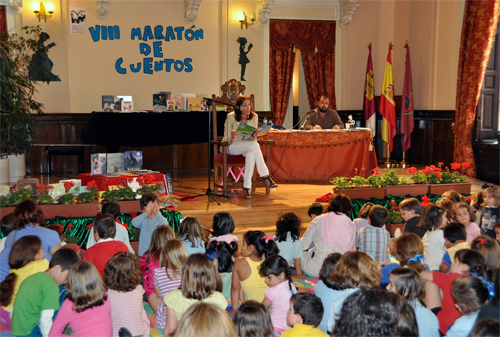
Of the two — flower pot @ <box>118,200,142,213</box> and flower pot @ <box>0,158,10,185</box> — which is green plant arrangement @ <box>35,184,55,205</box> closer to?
flower pot @ <box>118,200,142,213</box>

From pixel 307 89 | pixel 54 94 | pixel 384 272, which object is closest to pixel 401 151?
pixel 307 89

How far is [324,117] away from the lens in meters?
8.91

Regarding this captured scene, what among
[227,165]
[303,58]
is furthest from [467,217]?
[303,58]

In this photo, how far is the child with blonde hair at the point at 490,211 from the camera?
5055 mm

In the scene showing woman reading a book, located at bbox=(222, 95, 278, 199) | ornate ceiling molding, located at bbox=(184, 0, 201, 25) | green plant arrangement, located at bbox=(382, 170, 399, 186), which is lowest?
green plant arrangement, located at bbox=(382, 170, 399, 186)

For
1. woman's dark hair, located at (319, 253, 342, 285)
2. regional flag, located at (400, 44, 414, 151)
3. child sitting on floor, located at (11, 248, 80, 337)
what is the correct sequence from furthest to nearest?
regional flag, located at (400, 44, 414, 151) < woman's dark hair, located at (319, 253, 342, 285) < child sitting on floor, located at (11, 248, 80, 337)

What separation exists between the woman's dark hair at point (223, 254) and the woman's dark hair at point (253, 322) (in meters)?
1.69

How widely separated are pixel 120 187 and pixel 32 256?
2.57 m

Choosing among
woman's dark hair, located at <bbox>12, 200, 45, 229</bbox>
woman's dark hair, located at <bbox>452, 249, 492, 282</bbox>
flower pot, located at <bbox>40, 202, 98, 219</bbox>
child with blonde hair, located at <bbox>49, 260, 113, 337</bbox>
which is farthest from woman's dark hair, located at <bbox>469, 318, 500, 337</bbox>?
flower pot, located at <bbox>40, 202, 98, 219</bbox>

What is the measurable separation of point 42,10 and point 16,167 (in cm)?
261

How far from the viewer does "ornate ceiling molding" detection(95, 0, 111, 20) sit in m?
9.31

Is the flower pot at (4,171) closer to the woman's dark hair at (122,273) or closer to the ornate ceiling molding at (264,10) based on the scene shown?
the woman's dark hair at (122,273)

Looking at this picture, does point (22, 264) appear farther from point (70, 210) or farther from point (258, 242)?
point (70, 210)

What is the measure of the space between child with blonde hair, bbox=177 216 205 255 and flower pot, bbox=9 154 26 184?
5.46 m
